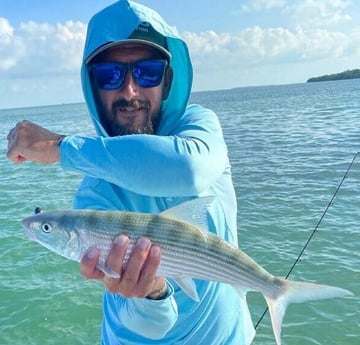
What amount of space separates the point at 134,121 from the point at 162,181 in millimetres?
801

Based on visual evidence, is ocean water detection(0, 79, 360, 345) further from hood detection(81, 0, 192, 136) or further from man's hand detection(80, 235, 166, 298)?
man's hand detection(80, 235, 166, 298)

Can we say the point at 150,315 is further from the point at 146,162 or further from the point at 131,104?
the point at 131,104

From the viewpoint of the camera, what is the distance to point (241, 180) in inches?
601

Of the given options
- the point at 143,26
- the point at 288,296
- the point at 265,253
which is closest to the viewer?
the point at 288,296

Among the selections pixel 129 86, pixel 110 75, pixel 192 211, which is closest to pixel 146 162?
pixel 192 211

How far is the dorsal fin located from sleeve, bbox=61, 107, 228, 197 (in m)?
0.07

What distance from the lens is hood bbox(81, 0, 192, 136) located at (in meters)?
3.07

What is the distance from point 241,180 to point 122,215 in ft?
43.0

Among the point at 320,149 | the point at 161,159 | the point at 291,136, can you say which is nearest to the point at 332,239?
the point at 161,159

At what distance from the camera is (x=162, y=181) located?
2311mm

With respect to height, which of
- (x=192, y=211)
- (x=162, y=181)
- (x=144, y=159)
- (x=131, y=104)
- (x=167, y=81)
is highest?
(x=167, y=81)

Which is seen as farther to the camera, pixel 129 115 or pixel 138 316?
pixel 129 115

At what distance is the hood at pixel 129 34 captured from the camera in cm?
307

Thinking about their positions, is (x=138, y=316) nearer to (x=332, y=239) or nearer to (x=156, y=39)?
(x=156, y=39)
